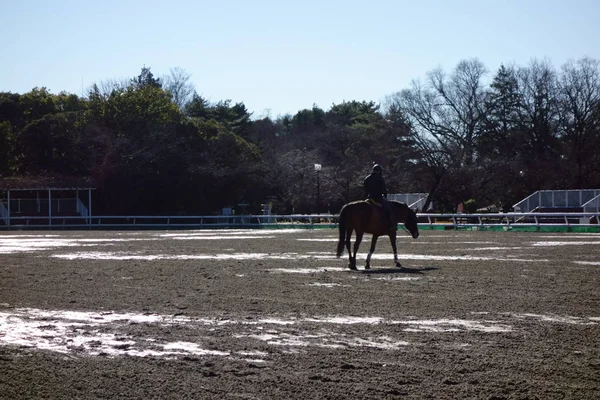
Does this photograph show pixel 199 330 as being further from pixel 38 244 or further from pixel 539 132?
pixel 539 132

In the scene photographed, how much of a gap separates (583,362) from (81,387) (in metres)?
4.09

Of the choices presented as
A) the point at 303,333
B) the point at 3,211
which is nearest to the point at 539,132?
the point at 3,211

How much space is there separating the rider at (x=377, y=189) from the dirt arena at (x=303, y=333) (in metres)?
1.58

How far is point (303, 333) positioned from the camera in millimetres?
9000

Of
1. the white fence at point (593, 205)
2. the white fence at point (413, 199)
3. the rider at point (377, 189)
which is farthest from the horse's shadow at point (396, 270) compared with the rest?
the white fence at point (413, 199)

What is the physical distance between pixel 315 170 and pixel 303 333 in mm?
57192

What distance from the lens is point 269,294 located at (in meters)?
13.0

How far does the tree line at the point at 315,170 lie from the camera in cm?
5897

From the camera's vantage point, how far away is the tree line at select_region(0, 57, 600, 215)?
5897 centimetres

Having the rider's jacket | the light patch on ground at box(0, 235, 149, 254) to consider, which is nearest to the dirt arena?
the rider's jacket

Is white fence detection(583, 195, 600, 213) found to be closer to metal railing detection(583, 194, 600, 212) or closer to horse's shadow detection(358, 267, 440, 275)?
metal railing detection(583, 194, 600, 212)

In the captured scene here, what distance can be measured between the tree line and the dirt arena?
4320cm

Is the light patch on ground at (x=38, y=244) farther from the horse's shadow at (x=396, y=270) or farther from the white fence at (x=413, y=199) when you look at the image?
the white fence at (x=413, y=199)

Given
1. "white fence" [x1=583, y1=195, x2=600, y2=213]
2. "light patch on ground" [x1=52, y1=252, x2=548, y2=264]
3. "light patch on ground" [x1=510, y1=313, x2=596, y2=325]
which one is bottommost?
"light patch on ground" [x1=510, y1=313, x2=596, y2=325]
